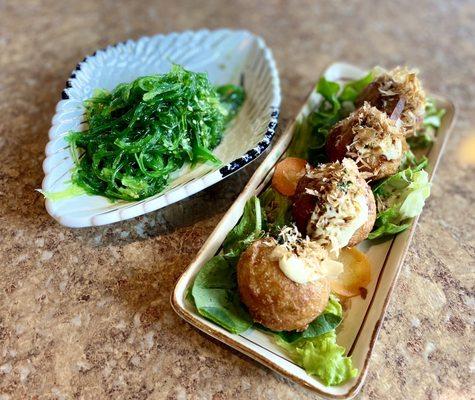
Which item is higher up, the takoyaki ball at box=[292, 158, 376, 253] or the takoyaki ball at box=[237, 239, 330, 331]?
the takoyaki ball at box=[292, 158, 376, 253]

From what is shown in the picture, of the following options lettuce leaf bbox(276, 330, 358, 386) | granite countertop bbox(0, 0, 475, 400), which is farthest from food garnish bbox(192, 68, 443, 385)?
granite countertop bbox(0, 0, 475, 400)

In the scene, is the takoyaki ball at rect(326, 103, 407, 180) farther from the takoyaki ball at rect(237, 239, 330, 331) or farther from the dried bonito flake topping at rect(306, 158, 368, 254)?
the takoyaki ball at rect(237, 239, 330, 331)

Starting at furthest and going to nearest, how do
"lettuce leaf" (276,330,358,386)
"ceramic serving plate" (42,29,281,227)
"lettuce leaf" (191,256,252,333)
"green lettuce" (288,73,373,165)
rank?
"green lettuce" (288,73,373,165) < "ceramic serving plate" (42,29,281,227) < "lettuce leaf" (191,256,252,333) < "lettuce leaf" (276,330,358,386)

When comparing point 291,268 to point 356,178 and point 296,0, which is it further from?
point 296,0

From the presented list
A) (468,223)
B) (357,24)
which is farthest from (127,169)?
(357,24)

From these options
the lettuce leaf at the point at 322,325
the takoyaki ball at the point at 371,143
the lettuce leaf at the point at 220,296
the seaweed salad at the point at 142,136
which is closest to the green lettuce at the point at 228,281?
the lettuce leaf at the point at 220,296

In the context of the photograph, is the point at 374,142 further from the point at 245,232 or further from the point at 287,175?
the point at 245,232

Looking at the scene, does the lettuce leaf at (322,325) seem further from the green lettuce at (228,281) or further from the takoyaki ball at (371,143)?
the takoyaki ball at (371,143)
